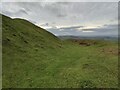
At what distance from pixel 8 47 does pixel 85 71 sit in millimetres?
18140

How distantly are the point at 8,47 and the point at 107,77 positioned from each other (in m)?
21.9

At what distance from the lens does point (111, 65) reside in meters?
34.6

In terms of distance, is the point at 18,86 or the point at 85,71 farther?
the point at 85,71

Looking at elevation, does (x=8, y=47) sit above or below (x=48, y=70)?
above

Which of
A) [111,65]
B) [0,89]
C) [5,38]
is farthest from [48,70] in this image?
[5,38]

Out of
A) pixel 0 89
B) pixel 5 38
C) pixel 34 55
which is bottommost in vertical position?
pixel 0 89

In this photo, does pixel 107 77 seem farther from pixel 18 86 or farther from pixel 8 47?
pixel 8 47

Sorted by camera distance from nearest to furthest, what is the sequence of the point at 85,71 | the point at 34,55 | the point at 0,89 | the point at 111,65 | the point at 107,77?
1. the point at 0,89
2. the point at 107,77
3. the point at 85,71
4. the point at 111,65
5. the point at 34,55

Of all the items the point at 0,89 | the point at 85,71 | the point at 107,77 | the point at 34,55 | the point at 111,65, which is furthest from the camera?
the point at 34,55

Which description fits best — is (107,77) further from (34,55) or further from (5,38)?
(5,38)

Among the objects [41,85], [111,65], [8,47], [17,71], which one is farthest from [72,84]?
[8,47]

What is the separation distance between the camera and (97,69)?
30891 mm

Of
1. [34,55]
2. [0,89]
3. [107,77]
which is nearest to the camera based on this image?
[0,89]

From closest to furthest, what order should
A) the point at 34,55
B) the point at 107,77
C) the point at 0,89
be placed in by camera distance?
the point at 0,89 → the point at 107,77 → the point at 34,55
